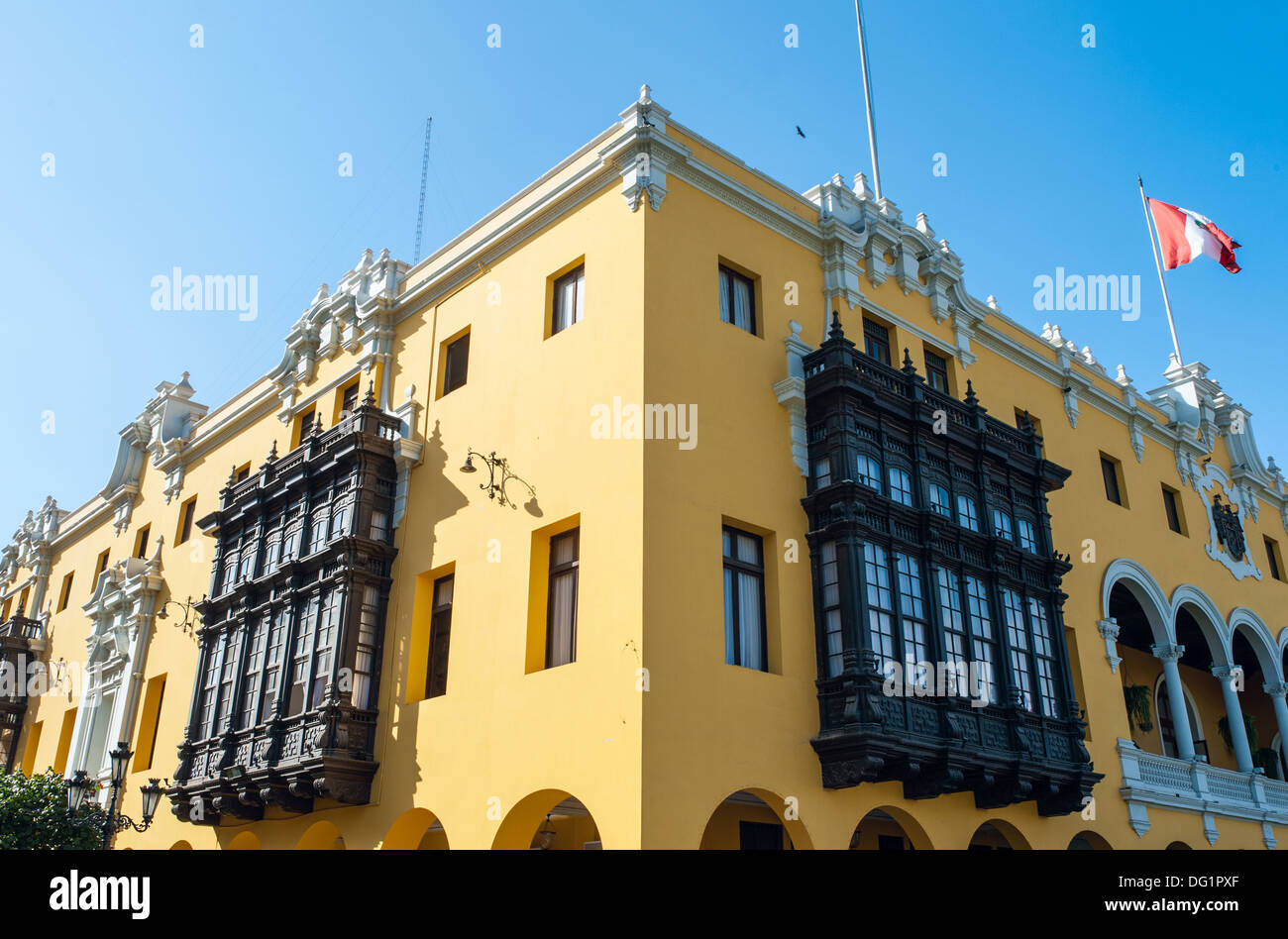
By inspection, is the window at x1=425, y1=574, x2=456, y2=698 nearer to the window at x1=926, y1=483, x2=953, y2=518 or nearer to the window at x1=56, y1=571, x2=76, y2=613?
the window at x1=926, y1=483, x2=953, y2=518

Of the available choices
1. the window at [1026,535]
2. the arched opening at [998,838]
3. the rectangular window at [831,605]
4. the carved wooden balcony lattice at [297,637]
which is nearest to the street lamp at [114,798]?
the carved wooden balcony lattice at [297,637]

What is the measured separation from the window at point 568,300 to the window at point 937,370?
24.6ft

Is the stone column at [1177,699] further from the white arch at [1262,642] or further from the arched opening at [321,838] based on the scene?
the arched opening at [321,838]

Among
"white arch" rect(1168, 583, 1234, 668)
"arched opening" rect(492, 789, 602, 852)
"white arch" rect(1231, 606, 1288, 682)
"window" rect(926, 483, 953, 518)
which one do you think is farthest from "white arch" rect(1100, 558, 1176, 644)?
"arched opening" rect(492, 789, 602, 852)

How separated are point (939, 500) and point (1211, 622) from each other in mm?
11960

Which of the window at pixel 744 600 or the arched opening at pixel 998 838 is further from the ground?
the window at pixel 744 600

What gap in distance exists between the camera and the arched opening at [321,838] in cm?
1791

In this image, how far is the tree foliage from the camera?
2031cm

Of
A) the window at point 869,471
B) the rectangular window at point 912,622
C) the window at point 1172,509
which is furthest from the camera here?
the window at point 1172,509

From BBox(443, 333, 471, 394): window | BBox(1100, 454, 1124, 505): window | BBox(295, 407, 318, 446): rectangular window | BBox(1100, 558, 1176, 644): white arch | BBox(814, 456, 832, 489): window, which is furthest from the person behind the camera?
BBox(1100, 454, 1124, 505): window

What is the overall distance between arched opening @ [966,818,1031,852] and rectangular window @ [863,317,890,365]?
8.36 metres

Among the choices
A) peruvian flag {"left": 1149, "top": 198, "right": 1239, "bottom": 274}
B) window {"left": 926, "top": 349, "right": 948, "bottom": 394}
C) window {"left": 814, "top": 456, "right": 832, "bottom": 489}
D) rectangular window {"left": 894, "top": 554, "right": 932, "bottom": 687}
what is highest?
peruvian flag {"left": 1149, "top": 198, "right": 1239, "bottom": 274}

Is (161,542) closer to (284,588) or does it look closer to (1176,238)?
(284,588)

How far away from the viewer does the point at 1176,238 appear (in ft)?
90.5
